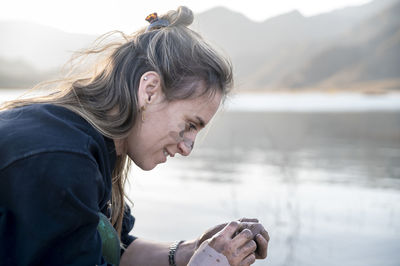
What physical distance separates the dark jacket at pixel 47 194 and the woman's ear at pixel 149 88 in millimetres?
289

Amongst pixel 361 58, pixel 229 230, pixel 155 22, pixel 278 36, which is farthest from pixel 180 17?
pixel 278 36

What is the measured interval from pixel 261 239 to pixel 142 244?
0.66 m

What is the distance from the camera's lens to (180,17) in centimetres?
207

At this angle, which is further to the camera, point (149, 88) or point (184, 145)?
point (184, 145)

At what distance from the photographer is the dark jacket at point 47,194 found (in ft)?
4.91

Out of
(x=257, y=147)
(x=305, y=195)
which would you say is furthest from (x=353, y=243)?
(x=257, y=147)

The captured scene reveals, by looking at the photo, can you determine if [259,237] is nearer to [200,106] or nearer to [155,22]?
[200,106]

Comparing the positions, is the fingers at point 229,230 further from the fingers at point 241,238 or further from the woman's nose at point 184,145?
the woman's nose at point 184,145

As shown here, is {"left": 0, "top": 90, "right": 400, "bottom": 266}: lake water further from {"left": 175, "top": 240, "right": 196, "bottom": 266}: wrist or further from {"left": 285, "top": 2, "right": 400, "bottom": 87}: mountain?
{"left": 285, "top": 2, "right": 400, "bottom": 87}: mountain

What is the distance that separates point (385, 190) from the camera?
17.1 feet

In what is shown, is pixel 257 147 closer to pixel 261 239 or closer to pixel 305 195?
pixel 305 195

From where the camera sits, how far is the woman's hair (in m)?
1.82

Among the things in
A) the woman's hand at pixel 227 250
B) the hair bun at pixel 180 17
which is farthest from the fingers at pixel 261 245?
the hair bun at pixel 180 17

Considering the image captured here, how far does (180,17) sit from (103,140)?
0.63 metres
